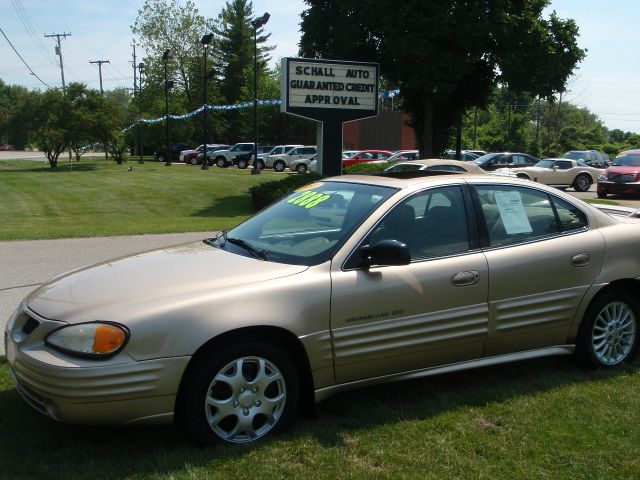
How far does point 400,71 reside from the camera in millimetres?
23734

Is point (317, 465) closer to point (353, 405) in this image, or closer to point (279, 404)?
point (279, 404)

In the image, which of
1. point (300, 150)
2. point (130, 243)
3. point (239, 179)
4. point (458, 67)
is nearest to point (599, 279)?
point (130, 243)

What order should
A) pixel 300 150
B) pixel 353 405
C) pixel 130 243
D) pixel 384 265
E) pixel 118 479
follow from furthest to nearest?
pixel 300 150 < pixel 130 243 < pixel 353 405 < pixel 384 265 < pixel 118 479

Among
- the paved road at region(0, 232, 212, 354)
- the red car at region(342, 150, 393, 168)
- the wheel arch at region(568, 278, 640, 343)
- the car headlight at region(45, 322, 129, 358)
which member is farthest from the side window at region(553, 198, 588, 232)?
the red car at region(342, 150, 393, 168)

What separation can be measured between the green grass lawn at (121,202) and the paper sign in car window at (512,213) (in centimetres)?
921

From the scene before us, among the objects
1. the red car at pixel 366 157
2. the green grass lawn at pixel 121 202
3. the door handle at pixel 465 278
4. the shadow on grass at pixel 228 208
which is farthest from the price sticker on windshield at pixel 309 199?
the red car at pixel 366 157

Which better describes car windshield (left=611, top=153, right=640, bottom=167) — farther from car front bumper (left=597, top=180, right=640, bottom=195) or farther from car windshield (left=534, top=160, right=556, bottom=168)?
car windshield (left=534, top=160, right=556, bottom=168)

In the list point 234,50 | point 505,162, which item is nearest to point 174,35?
point 234,50

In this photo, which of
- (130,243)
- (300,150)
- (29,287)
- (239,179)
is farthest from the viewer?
(300,150)

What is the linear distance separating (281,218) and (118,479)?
2187 millimetres

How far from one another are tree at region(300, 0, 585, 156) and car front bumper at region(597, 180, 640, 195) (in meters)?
3.86

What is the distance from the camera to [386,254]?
3840 mm

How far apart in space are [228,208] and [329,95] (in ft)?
17.9

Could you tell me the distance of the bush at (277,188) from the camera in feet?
58.1
